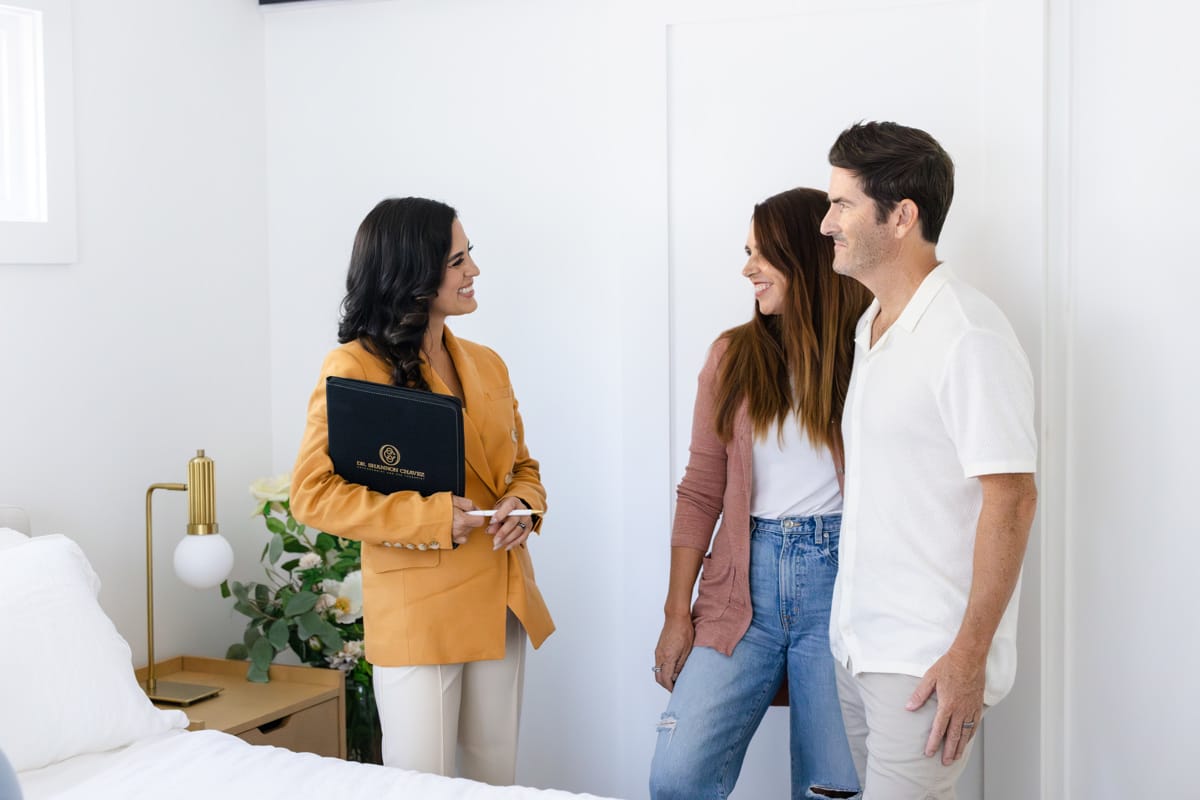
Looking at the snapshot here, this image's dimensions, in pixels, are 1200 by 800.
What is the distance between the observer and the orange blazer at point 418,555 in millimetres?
2027

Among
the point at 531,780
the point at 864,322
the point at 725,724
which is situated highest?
the point at 864,322

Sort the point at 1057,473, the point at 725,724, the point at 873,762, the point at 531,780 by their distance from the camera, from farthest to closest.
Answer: the point at 531,780
the point at 1057,473
the point at 725,724
the point at 873,762

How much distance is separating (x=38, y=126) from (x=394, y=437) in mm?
1276

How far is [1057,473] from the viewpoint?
2344 millimetres

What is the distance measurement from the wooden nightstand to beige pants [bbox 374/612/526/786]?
51 centimetres

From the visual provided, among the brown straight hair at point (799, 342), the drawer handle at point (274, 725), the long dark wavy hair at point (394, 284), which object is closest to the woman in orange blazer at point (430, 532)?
the long dark wavy hair at point (394, 284)

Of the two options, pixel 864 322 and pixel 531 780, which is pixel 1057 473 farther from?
pixel 531 780

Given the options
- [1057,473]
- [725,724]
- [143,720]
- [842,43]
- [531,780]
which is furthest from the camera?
[531,780]

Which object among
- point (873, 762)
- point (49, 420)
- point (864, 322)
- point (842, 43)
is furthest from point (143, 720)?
point (842, 43)

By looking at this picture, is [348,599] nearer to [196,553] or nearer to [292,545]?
[292,545]

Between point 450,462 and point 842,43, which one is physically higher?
point 842,43

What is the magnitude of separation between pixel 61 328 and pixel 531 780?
1666mm

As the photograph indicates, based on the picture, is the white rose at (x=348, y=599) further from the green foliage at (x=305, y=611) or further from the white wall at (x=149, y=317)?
the white wall at (x=149, y=317)

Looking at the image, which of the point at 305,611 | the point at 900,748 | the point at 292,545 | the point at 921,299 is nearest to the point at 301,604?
the point at 305,611
